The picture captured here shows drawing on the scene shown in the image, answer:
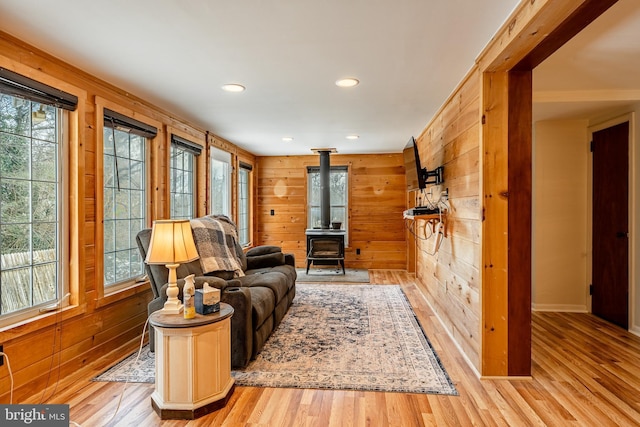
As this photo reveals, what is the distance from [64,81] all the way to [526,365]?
145 inches

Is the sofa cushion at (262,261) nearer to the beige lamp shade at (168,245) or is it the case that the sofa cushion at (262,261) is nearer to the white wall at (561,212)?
the beige lamp shade at (168,245)

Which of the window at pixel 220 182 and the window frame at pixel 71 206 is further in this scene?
the window at pixel 220 182

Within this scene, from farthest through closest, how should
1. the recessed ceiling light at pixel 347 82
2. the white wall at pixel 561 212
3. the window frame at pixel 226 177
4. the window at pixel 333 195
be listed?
the window at pixel 333 195
the window frame at pixel 226 177
the white wall at pixel 561 212
the recessed ceiling light at pixel 347 82

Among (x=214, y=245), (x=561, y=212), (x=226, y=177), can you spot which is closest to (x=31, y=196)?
(x=214, y=245)

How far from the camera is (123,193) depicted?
10.0ft

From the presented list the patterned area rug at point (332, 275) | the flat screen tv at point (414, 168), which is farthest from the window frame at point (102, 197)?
the patterned area rug at point (332, 275)

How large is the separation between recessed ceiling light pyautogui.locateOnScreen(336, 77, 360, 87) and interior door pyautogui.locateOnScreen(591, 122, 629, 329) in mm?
2755

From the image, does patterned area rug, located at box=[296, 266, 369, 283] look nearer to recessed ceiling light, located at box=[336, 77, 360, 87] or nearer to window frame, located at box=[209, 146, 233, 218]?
window frame, located at box=[209, 146, 233, 218]

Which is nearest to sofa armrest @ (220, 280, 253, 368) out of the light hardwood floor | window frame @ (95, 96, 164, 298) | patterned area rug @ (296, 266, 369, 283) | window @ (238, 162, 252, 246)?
the light hardwood floor

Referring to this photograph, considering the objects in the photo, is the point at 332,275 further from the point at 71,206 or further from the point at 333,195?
the point at 71,206

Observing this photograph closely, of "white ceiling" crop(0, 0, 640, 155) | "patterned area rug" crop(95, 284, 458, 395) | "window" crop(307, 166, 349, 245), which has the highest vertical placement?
"white ceiling" crop(0, 0, 640, 155)

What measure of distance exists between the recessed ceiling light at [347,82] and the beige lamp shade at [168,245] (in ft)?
5.48

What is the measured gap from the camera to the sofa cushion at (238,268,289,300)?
129 inches

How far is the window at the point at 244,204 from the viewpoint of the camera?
6242mm
